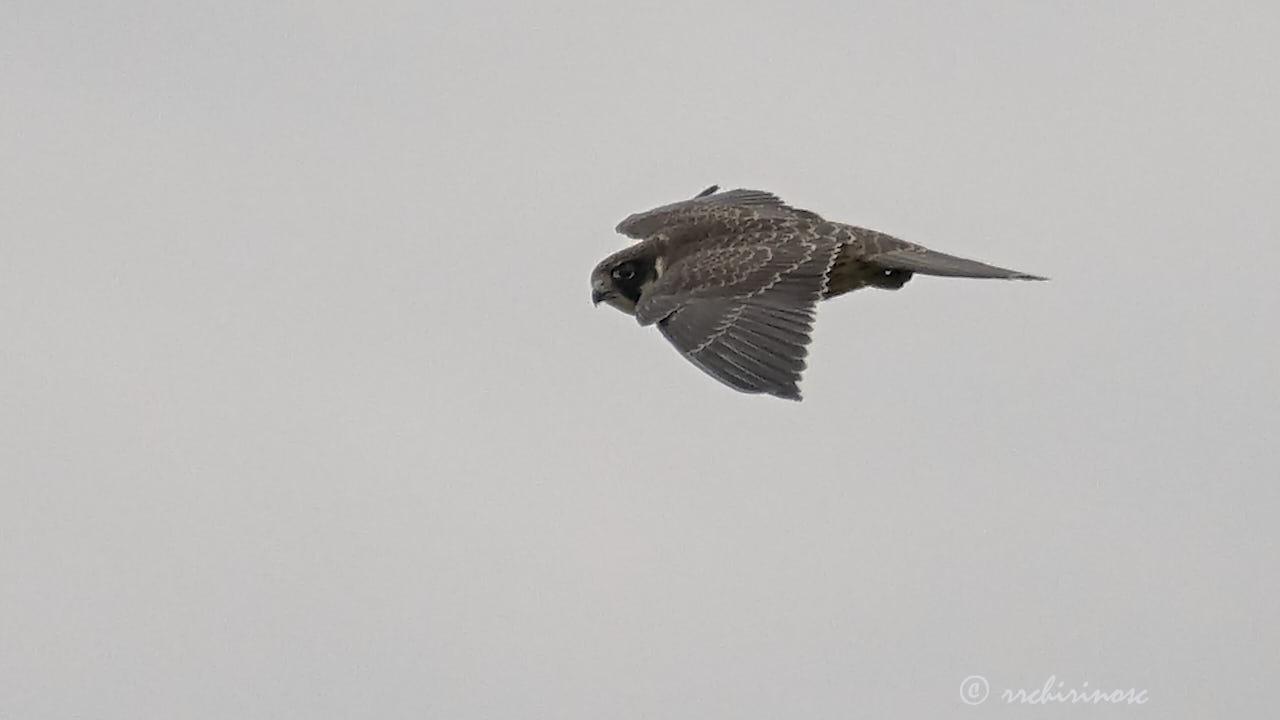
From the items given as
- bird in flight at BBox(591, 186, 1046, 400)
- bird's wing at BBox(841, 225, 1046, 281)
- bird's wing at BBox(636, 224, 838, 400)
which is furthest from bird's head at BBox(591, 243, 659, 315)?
bird's wing at BBox(841, 225, 1046, 281)

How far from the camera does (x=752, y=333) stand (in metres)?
20.4

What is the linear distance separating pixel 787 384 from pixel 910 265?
3057 mm

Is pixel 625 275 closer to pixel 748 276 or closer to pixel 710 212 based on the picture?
pixel 710 212

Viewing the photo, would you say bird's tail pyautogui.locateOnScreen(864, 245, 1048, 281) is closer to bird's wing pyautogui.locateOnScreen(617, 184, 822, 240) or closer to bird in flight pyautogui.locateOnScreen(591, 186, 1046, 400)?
bird in flight pyautogui.locateOnScreen(591, 186, 1046, 400)

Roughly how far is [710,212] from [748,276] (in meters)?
2.19

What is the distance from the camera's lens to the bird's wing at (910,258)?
2198 centimetres

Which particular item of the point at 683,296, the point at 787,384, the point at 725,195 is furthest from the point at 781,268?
the point at 725,195

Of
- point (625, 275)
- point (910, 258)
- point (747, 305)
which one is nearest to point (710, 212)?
point (625, 275)

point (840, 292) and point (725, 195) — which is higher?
point (725, 195)

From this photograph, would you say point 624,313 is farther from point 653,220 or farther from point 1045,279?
point 1045,279

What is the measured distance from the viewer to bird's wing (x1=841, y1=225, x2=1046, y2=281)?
22.0 metres

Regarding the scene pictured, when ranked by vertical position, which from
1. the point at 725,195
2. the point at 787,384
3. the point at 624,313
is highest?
the point at 725,195

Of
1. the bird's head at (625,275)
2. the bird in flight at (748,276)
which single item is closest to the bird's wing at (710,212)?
the bird in flight at (748,276)

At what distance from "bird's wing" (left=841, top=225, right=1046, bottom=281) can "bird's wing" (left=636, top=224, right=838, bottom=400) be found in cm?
30
